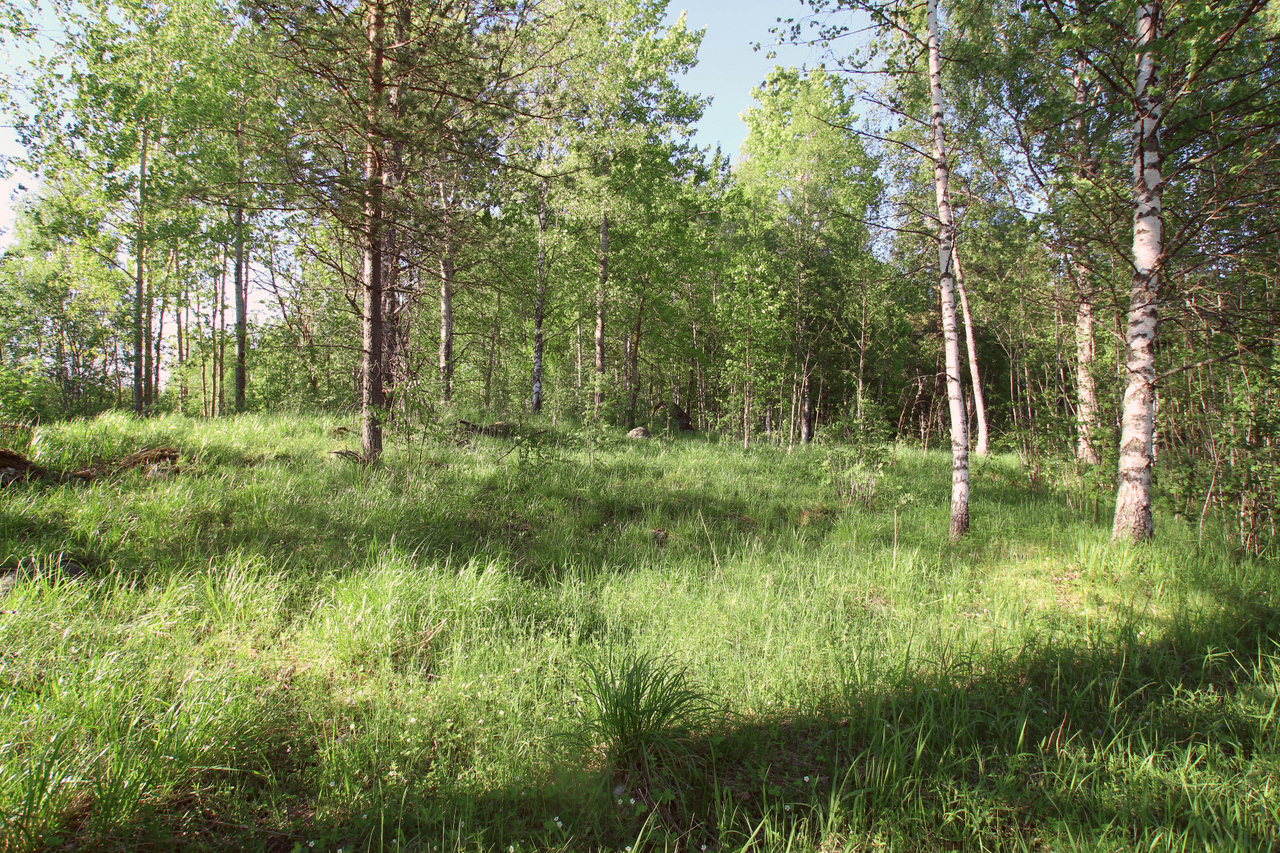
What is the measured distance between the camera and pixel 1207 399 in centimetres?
616

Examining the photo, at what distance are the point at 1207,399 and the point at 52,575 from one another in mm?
10912

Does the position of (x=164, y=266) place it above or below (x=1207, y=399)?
above

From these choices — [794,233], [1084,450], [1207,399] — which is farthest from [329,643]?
[794,233]

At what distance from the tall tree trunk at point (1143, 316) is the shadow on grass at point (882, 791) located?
2.61 meters

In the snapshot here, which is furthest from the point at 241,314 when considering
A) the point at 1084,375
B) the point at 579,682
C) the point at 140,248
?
the point at 1084,375

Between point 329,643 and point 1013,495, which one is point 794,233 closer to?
point 1013,495

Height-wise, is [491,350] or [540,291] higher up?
[540,291]

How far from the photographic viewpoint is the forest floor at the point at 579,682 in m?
2.10

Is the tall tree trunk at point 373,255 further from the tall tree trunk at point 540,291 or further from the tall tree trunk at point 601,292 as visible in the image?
the tall tree trunk at point 601,292

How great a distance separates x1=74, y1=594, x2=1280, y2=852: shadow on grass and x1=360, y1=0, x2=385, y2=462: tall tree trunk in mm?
4718

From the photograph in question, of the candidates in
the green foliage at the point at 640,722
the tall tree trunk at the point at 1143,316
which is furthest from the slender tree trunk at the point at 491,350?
the green foliage at the point at 640,722

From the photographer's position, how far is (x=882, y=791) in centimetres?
229

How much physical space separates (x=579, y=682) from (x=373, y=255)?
575cm

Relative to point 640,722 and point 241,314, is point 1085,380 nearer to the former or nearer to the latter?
point 640,722
